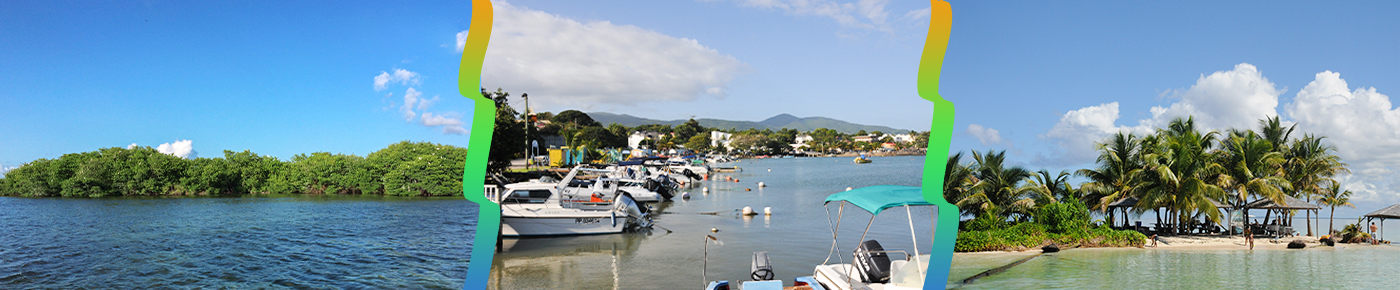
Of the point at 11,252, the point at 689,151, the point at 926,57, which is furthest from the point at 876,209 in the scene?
the point at 689,151

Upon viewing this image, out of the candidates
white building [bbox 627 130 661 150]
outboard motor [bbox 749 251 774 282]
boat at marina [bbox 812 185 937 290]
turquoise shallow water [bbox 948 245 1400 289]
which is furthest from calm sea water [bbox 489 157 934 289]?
white building [bbox 627 130 661 150]

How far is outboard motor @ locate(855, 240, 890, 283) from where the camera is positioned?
6.39 m

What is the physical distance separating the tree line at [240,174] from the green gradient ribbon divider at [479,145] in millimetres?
14916

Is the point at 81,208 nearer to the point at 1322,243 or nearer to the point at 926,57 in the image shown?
the point at 926,57

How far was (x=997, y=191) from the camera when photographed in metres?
13.1

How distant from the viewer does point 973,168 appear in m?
12.9

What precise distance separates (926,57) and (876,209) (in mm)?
1846

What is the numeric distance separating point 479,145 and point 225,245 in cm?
1602

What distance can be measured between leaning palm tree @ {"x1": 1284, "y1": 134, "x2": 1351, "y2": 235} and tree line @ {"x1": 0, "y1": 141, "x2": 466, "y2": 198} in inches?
983

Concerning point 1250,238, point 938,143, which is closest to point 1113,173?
point 1250,238

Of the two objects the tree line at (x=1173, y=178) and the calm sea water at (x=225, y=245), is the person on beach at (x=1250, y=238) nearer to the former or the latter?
the tree line at (x=1173, y=178)

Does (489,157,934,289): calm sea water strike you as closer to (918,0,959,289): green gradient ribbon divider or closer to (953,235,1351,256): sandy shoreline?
(918,0,959,289): green gradient ribbon divider

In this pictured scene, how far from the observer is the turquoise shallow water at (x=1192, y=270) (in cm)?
1015

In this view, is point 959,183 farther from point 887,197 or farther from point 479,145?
point 479,145
